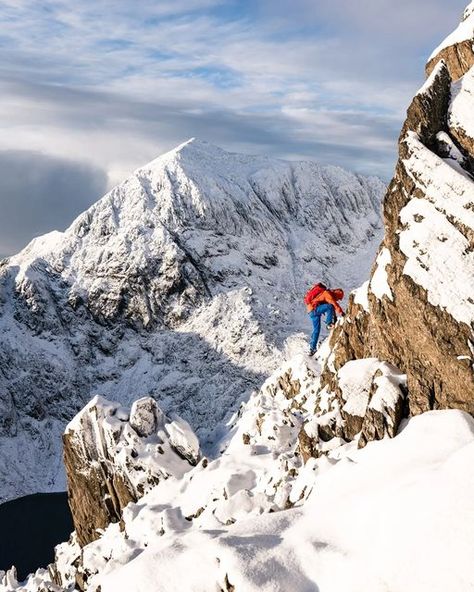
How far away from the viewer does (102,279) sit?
618 ft

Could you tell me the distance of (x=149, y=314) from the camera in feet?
598

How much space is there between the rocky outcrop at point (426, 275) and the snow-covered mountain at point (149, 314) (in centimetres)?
11795

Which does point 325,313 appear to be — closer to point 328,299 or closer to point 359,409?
point 328,299

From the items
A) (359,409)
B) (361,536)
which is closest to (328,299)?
(359,409)

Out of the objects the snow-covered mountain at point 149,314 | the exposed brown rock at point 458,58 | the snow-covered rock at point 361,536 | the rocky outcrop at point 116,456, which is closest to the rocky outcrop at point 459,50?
the exposed brown rock at point 458,58

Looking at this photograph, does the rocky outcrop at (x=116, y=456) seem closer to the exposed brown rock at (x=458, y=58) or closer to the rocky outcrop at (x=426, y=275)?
the rocky outcrop at (x=426, y=275)

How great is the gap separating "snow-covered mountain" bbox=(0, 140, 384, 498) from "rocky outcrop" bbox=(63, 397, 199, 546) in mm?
92824

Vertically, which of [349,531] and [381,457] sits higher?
[381,457]

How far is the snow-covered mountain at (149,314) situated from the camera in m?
163

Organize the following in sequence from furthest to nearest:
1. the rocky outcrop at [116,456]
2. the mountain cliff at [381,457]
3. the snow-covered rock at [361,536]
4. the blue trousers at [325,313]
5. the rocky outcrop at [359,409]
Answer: the rocky outcrop at [116,456]
the blue trousers at [325,313]
the rocky outcrop at [359,409]
the mountain cliff at [381,457]
the snow-covered rock at [361,536]

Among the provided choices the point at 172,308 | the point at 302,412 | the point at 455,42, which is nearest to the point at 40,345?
the point at 172,308

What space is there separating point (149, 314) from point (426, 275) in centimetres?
15376

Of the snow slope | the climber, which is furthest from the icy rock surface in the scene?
the climber

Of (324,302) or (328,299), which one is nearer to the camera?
(328,299)
